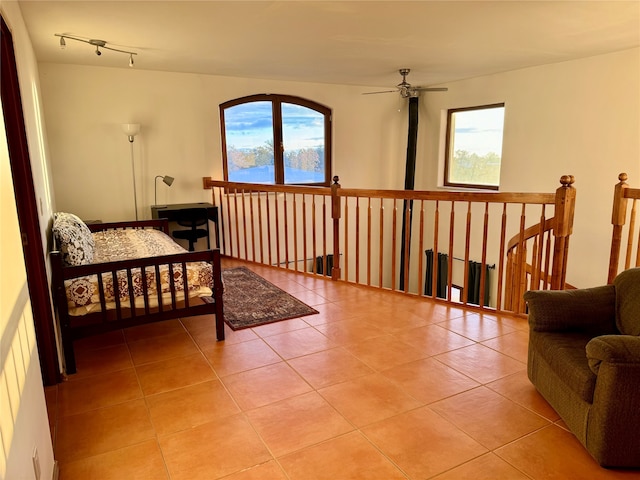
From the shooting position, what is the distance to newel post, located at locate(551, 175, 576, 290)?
3.12 meters

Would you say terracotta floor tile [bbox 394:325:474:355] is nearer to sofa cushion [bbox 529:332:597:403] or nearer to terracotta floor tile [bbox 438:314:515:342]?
terracotta floor tile [bbox 438:314:515:342]

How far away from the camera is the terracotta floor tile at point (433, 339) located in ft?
9.91

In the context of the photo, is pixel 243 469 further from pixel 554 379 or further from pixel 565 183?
pixel 565 183

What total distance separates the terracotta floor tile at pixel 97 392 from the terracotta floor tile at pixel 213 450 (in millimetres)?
533

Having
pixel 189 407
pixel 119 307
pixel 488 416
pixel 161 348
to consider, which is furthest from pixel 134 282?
pixel 488 416

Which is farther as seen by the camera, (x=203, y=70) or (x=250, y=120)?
(x=250, y=120)

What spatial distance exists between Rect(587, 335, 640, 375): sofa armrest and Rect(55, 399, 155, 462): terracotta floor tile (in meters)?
2.04

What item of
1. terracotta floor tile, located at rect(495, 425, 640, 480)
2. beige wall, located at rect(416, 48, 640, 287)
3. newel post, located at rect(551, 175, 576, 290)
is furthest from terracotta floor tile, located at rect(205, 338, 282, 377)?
beige wall, located at rect(416, 48, 640, 287)

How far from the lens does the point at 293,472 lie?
1.87 metres

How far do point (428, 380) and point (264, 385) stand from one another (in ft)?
3.19

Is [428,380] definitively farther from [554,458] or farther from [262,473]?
[262,473]

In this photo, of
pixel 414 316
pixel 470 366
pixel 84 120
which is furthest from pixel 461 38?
pixel 84 120

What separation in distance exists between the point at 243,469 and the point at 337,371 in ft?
3.14

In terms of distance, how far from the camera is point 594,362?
1862mm
